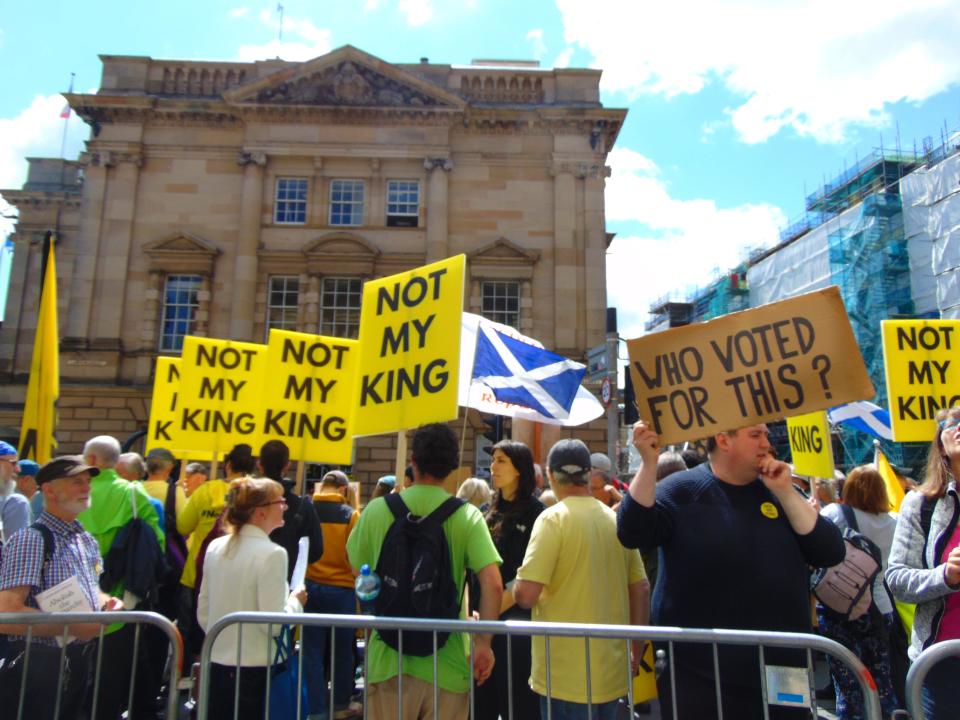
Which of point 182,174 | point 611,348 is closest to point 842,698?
point 611,348

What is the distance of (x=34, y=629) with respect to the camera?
3.64m

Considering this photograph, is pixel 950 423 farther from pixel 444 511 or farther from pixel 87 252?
pixel 87 252

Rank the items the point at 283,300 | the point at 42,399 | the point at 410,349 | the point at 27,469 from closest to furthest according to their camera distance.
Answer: the point at 410,349
the point at 27,469
the point at 42,399
the point at 283,300

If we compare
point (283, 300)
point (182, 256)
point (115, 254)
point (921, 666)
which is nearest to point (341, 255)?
point (283, 300)

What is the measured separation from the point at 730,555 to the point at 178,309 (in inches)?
940

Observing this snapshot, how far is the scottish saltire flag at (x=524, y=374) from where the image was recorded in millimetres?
8297

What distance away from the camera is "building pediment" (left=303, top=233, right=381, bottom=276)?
23875 millimetres

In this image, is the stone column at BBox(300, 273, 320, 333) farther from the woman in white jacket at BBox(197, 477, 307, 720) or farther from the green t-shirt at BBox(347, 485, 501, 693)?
the green t-shirt at BBox(347, 485, 501, 693)

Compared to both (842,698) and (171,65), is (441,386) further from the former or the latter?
(171,65)

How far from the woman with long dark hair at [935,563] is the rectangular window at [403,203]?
21957 mm

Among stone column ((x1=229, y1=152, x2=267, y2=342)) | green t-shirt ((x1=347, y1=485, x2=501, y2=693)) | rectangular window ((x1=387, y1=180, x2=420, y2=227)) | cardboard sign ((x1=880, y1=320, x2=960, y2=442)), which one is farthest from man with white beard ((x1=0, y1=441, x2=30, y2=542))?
rectangular window ((x1=387, y1=180, x2=420, y2=227))

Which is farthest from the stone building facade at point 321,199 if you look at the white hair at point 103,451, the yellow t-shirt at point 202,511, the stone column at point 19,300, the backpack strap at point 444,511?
the backpack strap at point 444,511

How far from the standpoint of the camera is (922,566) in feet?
11.0

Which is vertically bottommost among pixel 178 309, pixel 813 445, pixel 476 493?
pixel 476 493
